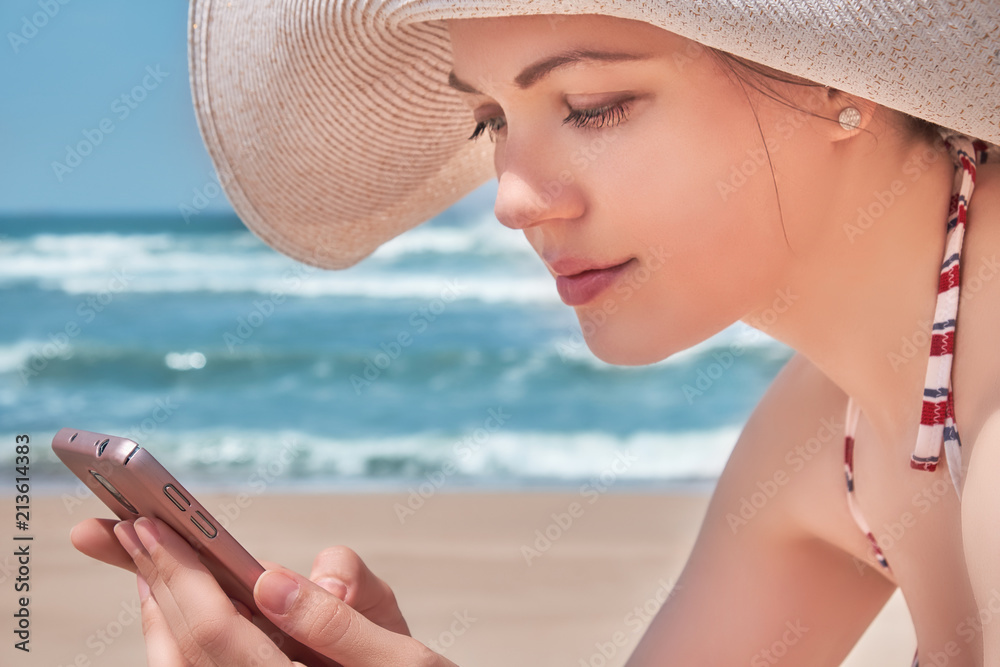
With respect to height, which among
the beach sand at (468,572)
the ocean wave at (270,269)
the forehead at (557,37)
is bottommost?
the beach sand at (468,572)

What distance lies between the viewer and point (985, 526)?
2.86 ft

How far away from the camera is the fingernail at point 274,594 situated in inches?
39.2

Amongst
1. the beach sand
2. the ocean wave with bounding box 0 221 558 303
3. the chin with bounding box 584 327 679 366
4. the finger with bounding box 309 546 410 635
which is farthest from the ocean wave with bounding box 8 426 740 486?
the chin with bounding box 584 327 679 366

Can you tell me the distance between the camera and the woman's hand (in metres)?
0.99

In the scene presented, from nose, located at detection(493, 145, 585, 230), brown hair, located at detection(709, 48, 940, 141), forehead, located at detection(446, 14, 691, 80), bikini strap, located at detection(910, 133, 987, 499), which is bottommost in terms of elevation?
bikini strap, located at detection(910, 133, 987, 499)

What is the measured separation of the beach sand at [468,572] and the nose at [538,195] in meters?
2.26

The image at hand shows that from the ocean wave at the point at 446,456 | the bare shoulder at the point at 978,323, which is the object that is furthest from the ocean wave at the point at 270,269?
the bare shoulder at the point at 978,323

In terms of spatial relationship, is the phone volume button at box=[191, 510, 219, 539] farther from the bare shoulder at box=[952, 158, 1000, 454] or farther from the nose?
the bare shoulder at box=[952, 158, 1000, 454]

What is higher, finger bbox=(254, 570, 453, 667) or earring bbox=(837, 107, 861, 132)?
earring bbox=(837, 107, 861, 132)

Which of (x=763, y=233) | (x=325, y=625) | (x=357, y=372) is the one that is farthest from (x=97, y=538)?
(x=357, y=372)

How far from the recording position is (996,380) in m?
1.00

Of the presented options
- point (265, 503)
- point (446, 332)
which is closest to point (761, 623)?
point (265, 503)

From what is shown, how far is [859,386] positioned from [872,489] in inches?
7.2

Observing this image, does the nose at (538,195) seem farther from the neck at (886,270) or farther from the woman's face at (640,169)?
the neck at (886,270)
